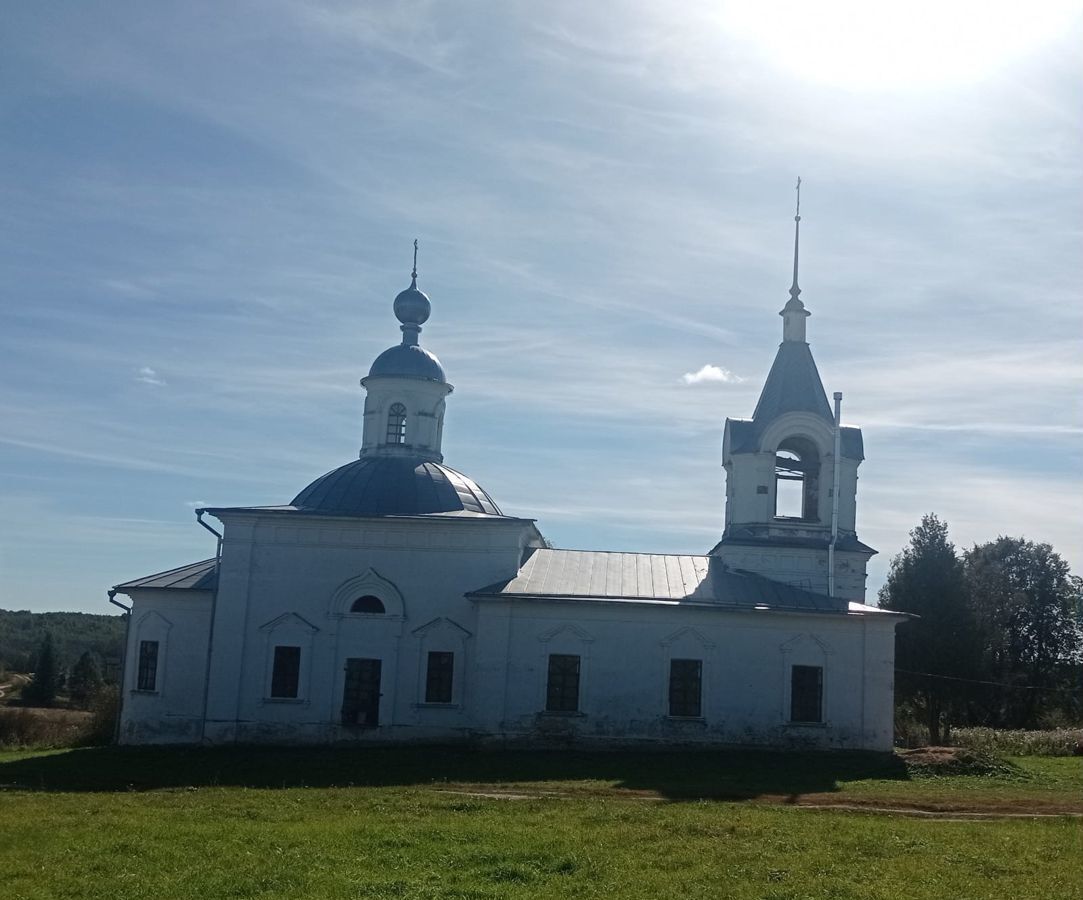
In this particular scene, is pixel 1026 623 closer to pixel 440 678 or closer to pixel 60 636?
pixel 440 678

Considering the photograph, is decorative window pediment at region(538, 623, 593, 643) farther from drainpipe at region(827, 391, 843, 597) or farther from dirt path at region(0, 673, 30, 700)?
dirt path at region(0, 673, 30, 700)

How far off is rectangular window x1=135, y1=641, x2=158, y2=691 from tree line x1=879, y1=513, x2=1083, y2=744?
21187 mm

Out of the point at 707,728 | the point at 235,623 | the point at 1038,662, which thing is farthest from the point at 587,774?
the point at 1038,662

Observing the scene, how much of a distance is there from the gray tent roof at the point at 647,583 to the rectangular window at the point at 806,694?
51.7 inches

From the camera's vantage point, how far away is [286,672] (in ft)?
77.8

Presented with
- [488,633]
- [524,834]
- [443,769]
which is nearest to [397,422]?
[488,633]

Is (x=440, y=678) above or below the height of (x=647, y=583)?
below

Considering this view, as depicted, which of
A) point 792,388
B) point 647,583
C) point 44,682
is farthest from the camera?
point 44,682

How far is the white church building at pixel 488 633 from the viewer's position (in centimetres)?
2302

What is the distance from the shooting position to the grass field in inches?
414

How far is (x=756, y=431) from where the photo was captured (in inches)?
1022

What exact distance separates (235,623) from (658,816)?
12.8m

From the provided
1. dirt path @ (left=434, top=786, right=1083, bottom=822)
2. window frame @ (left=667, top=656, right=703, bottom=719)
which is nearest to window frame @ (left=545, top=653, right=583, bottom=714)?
window frame @ (left=667, top=656, right=703, bottom=719)

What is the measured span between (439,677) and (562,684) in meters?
2.61
